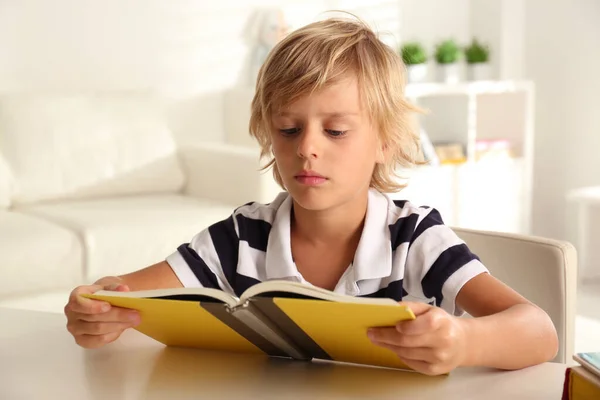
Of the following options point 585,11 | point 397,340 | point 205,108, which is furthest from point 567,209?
point 397,340

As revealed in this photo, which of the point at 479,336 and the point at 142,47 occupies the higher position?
the point at 142,47

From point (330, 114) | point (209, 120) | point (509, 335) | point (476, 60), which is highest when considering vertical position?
point (330, 114)

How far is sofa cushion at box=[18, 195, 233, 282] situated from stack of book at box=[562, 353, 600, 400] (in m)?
2.10

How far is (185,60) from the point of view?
392 cm

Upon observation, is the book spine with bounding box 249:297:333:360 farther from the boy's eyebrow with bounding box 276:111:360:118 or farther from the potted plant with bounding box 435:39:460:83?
the potted plant with bounding box 435:39:460:83

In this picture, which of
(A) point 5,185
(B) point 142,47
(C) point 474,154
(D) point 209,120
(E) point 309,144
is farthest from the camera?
(C) point 474,154

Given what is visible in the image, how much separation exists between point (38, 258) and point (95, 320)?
170 centimetres

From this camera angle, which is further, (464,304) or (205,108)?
(205,108)

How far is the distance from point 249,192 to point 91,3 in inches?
46.3

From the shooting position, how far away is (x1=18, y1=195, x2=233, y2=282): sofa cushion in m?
2.70

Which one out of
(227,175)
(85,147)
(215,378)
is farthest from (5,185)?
(215,378)

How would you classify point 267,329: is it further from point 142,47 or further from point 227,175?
point 142,47

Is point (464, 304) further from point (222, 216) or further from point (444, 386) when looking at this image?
point (222, 216)

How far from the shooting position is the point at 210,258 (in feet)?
4.08
